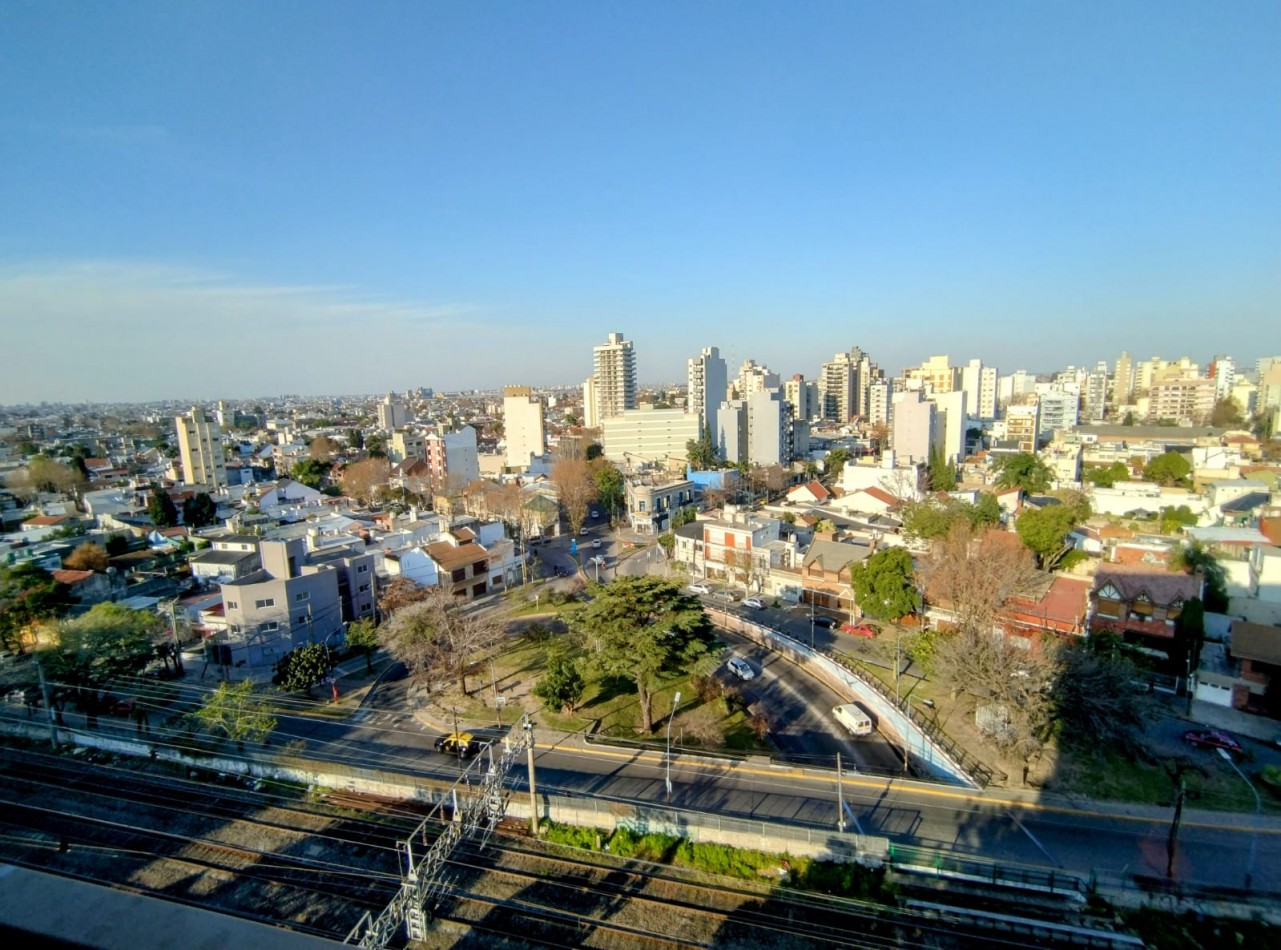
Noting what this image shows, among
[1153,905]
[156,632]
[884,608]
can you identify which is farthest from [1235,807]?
[156,632]

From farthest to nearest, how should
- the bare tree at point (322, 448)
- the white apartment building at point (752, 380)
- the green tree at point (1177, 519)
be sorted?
the white apartment building at point (752, 380) → the bare tree at point (322, 448) → the green tree at point (1177, 519)

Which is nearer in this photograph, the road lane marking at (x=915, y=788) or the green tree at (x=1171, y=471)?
the road lane marking at (x=915, y=788)

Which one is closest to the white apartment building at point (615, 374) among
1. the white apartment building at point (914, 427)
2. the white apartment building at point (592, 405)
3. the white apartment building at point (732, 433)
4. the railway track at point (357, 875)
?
the white apartment building at point (592, 405)

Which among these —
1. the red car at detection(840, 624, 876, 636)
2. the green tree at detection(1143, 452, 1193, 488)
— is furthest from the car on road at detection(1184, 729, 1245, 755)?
the green tree at detection(1143, 452, 1193, 488)

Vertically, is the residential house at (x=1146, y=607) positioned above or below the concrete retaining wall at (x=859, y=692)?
above

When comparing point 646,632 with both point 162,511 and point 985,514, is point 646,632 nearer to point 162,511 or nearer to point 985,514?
point 985,514

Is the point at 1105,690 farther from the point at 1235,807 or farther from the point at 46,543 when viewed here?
the point at 46,543

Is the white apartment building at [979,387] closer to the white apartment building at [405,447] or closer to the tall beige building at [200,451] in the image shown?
the white apartment building at [405,447]
